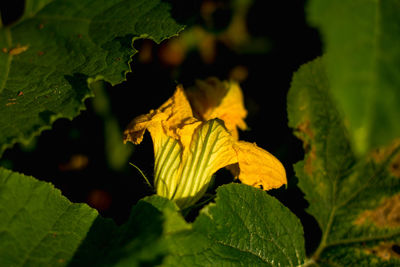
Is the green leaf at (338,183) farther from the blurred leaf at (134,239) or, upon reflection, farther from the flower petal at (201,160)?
the blurred leaf at (134,239)

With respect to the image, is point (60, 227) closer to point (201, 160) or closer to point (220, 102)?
point (201, 160)

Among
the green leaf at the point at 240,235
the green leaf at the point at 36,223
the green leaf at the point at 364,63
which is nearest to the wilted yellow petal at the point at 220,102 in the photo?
the green leaf at the point at 240,235

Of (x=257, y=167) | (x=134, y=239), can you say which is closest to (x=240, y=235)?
(x=257, y=167)

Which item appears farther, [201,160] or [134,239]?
[201,160]

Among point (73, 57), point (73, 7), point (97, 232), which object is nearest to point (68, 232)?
point (97, 232)

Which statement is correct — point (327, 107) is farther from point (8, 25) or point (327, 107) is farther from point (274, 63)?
point (8, 25)

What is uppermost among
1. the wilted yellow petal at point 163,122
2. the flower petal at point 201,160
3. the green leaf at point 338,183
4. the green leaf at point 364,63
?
the green leaf at point 364,63
